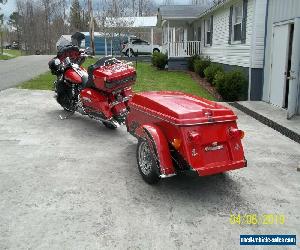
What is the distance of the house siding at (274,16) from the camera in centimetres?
882

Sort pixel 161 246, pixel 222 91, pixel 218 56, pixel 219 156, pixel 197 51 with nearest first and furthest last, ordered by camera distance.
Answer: pixel 161 246 → pixel 219 156 → pixel 222 91 → pixel 218 56 → pixel 197 51

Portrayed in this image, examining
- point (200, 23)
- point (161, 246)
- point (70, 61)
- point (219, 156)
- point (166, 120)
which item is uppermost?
point (200, 23)

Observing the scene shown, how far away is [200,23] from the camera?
22.6m

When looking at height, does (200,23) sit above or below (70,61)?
above

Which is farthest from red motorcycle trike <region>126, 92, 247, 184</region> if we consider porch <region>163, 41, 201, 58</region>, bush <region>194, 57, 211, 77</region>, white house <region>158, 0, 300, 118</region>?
porch <region>163, 41, 201, 58</region>

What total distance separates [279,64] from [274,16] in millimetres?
1418

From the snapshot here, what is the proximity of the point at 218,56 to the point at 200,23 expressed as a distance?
612 cm

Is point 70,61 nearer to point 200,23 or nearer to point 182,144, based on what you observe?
point 182,144

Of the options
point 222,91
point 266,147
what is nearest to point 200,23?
point 222,91

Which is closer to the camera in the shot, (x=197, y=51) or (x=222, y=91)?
(x=222, y=91)

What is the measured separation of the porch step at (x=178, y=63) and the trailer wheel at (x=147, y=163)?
18.0 m

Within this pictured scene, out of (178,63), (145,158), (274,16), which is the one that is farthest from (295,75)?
(178,63)

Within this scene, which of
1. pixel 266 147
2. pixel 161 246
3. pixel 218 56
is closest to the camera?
pixel 161 246

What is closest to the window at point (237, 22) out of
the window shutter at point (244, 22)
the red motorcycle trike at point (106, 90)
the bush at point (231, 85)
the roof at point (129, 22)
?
the window shutter at point (244, 22)
